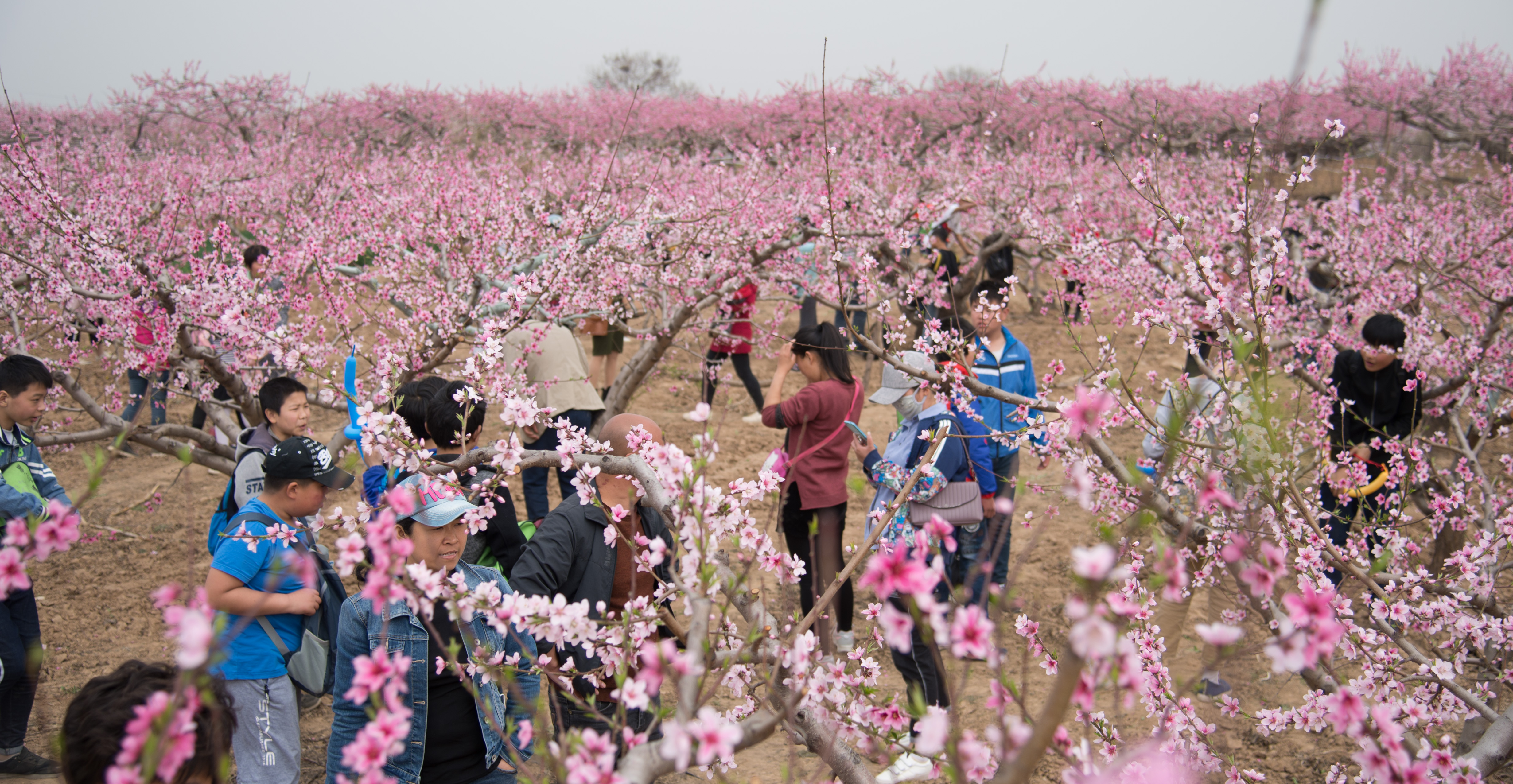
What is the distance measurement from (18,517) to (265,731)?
1.40 meters

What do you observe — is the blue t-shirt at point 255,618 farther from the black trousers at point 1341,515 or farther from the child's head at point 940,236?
the child's head at point 940,236

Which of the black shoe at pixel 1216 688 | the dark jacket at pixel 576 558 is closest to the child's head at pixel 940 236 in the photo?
the black shoe at pixel 1216 688

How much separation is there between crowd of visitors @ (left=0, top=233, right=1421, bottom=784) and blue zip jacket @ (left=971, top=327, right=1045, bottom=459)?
0.02 m

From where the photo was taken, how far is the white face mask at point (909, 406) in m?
3.73

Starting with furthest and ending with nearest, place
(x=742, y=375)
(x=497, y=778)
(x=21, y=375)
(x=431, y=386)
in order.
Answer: (x=742, y=375)
(x=431, y=386)
(x=21, y=375)
(x=497, y=778)

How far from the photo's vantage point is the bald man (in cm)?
242

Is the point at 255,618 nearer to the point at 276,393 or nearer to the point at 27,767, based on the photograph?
Result: the point at 276,393

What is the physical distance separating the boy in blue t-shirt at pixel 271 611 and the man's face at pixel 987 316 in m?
2.74

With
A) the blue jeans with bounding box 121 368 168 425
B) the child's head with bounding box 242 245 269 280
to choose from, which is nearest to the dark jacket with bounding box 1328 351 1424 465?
the child's head with bounding box 242 245 269 280

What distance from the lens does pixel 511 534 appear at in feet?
9.98

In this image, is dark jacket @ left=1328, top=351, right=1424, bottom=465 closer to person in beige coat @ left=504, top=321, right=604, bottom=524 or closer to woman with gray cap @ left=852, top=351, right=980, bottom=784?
woman with gray cap @ left=852, top=351, right=980, bottom=784

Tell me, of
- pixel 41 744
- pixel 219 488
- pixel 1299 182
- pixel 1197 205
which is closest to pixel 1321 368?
pixel 1299 182

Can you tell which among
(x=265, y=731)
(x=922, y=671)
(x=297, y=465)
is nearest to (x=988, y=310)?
(x=922, y=671)

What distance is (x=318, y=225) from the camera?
326 inches
